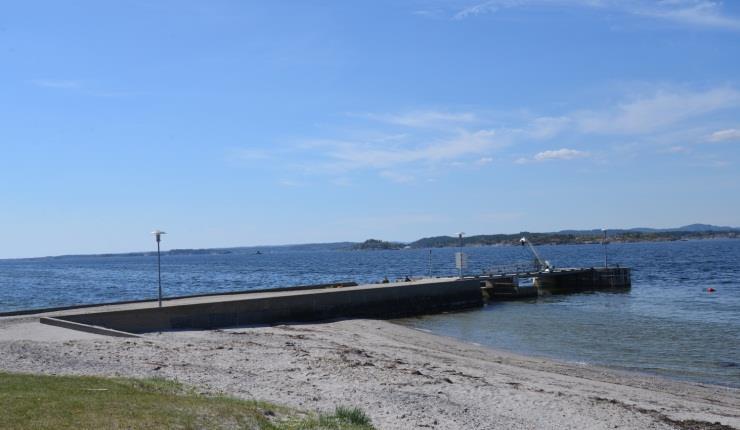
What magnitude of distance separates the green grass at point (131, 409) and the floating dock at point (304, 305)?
33.5ft

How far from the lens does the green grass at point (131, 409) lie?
8742 millimetres

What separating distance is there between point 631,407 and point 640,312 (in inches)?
1037

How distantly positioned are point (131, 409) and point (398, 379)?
722 cm

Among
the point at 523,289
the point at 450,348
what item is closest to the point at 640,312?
the point at 523,289

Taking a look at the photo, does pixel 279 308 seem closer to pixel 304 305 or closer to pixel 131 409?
pixel 304 305

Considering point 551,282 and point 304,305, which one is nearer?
point 304,305

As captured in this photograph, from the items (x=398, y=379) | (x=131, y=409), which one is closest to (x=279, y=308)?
(x=398, y=379)

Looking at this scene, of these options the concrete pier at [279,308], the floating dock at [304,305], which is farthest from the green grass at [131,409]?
the concrete pier at [279,308]

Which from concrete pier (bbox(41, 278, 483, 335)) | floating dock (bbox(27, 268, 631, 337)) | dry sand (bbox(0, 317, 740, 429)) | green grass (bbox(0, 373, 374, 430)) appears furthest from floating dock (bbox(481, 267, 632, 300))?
green grass (bbox(0, 373, 374, 430))

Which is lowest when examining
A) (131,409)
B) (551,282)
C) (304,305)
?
(551,282)

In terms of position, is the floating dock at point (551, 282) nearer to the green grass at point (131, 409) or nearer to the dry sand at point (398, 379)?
the dry sand at point (398, 379)

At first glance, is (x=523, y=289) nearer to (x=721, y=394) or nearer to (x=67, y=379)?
(x=721, y=394)

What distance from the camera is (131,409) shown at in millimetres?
9539

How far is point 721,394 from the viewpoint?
18094 mm
